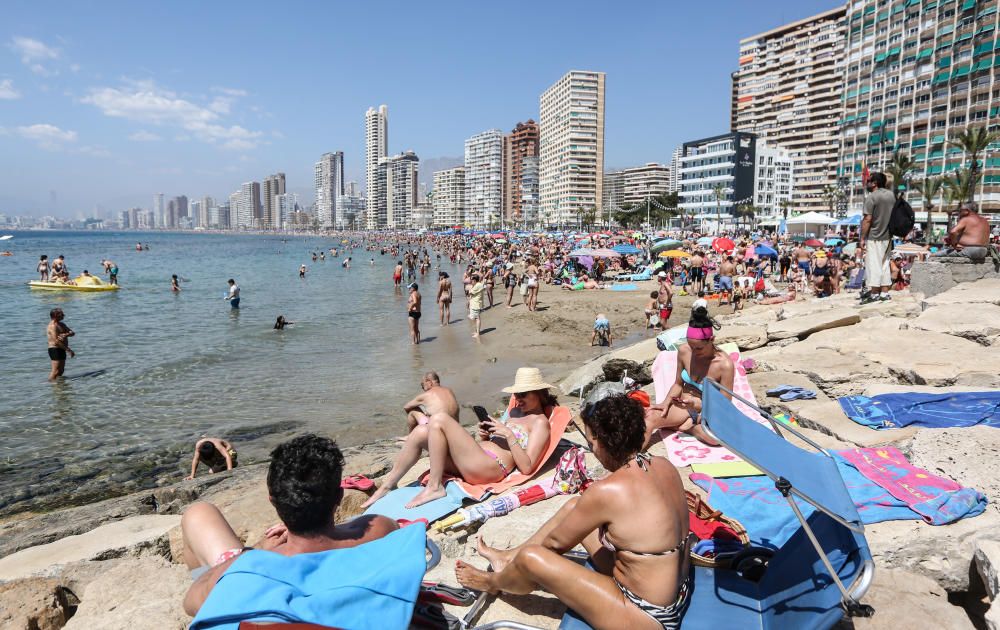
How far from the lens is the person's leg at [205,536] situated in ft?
9.14

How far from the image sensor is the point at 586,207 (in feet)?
427

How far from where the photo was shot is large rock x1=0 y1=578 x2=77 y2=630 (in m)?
2.78

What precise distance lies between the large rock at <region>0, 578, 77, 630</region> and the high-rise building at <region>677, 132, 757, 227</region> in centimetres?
9034

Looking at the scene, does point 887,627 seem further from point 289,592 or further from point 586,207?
point 586,207

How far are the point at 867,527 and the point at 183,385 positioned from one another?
10781mm

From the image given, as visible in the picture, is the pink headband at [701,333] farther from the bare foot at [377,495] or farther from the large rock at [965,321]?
the large rock at [965,321]

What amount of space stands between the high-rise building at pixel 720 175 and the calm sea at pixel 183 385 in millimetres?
79131

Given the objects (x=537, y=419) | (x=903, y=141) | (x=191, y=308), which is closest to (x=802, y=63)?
(x=903, y=141)

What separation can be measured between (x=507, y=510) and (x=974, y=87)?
73.0 metres

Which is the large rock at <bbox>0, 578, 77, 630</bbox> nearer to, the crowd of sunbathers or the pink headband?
the crowd of sunbathers

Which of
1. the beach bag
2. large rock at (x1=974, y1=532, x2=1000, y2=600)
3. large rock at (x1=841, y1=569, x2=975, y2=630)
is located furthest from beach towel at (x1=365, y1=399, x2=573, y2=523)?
large rock at (x1=974, y1=532, x2=1000, y2=600)

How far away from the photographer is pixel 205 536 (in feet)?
9.27

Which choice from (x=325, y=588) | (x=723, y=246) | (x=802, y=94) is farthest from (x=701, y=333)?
(x=802, y=94)

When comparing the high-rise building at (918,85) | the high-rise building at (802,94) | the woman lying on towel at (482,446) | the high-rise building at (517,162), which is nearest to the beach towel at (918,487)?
the woman lying on towel at (482,446)
